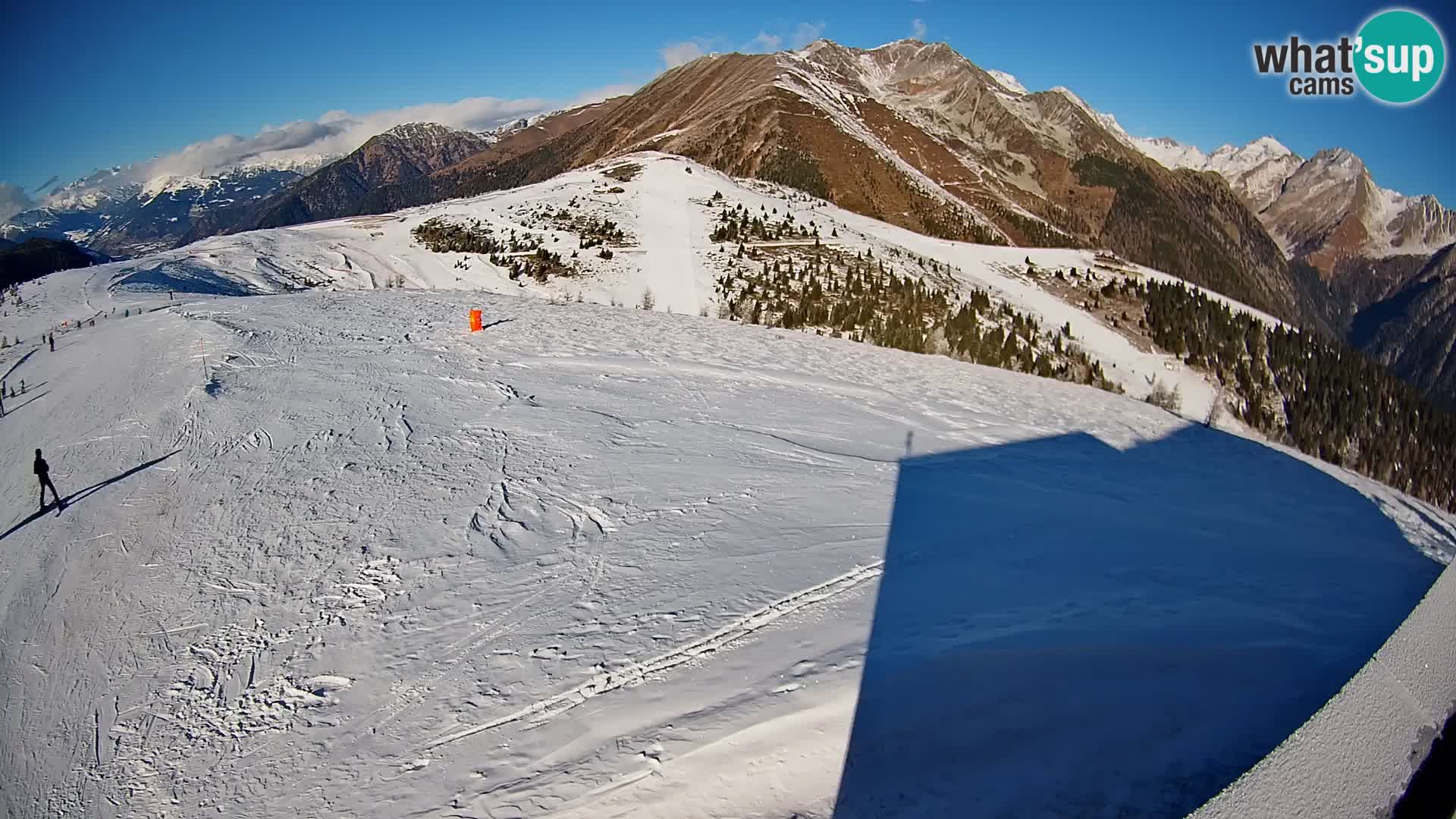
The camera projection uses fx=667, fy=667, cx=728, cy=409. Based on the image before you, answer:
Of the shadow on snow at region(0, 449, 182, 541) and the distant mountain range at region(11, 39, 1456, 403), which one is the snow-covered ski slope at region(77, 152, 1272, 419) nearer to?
the shadow on snow at region(0, 449, 182, 541)

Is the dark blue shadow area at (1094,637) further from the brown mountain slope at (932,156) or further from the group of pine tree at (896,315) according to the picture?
the brown mountain slope at (932,156)

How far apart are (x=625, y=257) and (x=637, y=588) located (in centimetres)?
2367

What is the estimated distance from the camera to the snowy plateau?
4.46 metres

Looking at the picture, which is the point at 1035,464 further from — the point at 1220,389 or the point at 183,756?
the point at 1220,389

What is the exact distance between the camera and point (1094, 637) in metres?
5.63

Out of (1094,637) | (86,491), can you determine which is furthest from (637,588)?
(86,491)

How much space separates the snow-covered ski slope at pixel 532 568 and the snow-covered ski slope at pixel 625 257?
1167 centimetres

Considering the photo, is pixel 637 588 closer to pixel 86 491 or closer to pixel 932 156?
pixel 86 491

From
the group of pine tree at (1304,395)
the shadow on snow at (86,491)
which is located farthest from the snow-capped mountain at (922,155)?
the shadow on snow at (86,491)

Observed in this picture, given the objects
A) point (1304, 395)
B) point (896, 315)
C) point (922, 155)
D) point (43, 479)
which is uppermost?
point (922, 155)

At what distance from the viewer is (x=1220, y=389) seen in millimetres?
26000

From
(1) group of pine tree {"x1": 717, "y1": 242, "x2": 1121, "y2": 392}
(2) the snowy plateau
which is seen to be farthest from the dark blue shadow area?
(1) group of pine tree {"x1": 717, "y1": 242, "x2": 1121, "y2": 392}

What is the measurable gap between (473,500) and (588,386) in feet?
14.6

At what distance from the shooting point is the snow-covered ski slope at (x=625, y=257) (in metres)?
24.3
